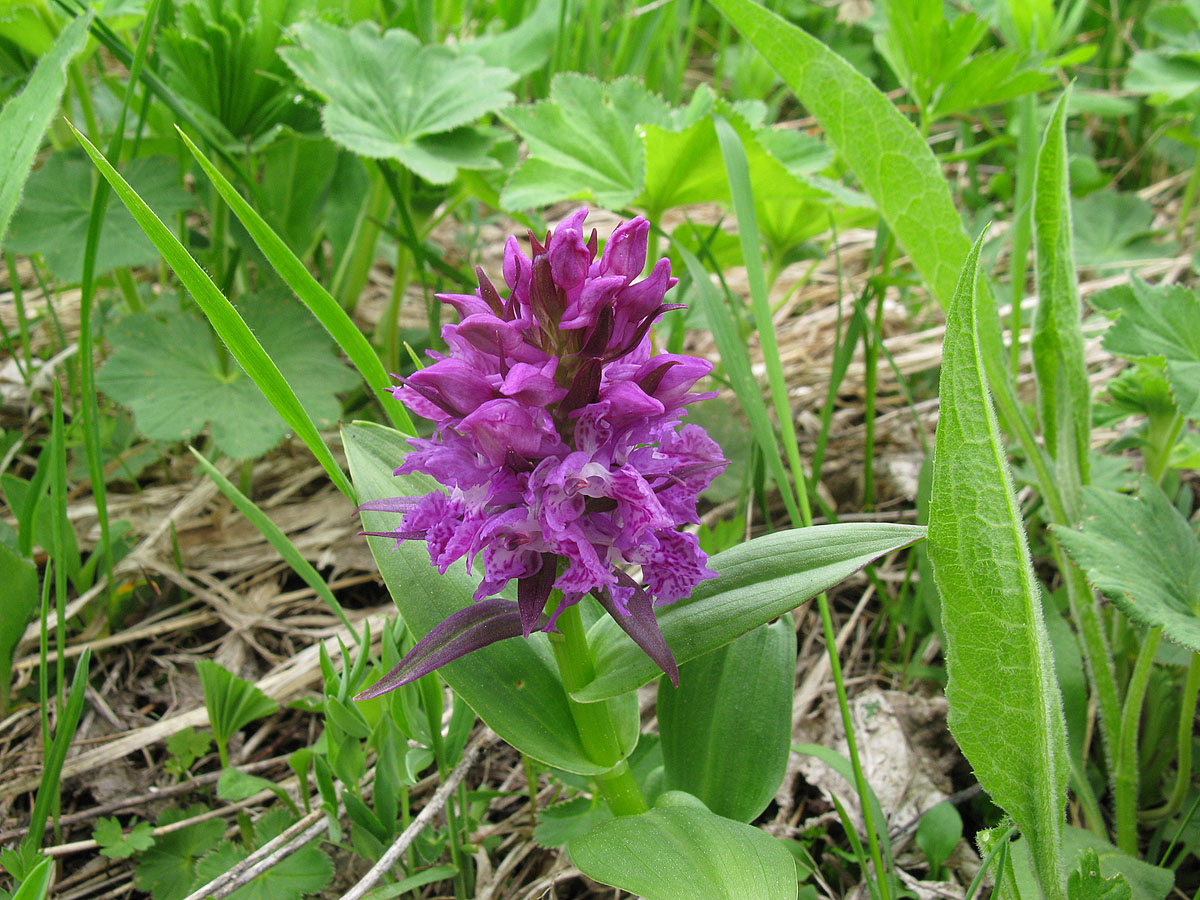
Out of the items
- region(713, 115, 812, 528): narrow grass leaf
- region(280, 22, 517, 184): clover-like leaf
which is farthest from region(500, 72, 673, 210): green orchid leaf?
region(713, 115, 812, 528): narrow grass leaf

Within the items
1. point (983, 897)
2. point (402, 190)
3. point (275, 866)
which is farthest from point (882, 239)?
point (275, 866)

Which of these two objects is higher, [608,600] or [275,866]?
[608,600]

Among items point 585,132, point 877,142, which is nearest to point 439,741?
point 877,142

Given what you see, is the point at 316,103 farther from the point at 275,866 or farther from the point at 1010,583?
the point at 1010,583

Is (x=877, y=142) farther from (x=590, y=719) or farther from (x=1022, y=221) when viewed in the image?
(x=590, y=719)

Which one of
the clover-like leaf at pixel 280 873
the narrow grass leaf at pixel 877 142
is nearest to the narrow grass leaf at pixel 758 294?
the narrow grass leaf at pixel 877 142

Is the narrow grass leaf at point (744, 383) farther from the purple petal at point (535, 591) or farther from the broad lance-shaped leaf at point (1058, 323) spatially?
the broad lance-shaped leaf at point (1058, 323)

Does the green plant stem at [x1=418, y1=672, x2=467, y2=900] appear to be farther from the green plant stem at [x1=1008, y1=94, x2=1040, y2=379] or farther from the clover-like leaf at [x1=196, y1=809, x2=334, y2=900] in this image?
the green plant stem at [x1=1008, y1=94, x2=1040, y2=379]
